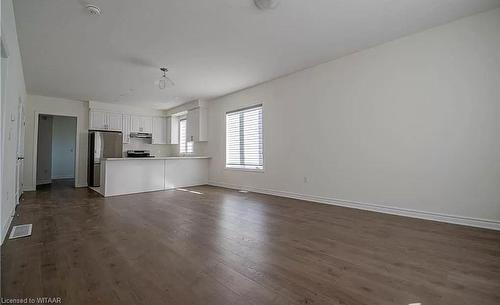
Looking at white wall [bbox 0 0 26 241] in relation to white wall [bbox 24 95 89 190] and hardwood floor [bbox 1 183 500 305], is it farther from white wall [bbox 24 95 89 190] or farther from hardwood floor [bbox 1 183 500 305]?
white wall [bbox 24 95 89 190]

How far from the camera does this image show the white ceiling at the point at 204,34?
9.05ft

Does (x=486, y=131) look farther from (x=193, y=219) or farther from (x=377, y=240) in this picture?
(x=193, y=219)

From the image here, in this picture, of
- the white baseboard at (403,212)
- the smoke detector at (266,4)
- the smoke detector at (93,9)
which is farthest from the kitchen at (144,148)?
the smoke detector at (266,4)

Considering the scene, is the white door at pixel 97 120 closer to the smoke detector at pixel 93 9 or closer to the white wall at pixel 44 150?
the white wall at pixel 44 150

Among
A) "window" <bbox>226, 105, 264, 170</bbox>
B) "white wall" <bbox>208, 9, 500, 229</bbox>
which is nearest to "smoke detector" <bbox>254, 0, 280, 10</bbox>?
"white wall" <bbox>208, 9, 500, 229</bbox>

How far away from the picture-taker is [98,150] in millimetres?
6914

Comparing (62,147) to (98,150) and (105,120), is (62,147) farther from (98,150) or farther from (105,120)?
(98,150)

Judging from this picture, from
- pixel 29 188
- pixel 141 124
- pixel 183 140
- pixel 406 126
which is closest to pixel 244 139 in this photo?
pixel 183 140

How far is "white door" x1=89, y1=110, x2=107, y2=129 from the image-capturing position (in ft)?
23.3

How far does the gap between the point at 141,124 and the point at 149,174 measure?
298 centimetres

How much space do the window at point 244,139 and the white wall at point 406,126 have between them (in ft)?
2.60

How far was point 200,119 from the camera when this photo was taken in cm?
720

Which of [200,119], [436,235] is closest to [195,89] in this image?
[200,119]

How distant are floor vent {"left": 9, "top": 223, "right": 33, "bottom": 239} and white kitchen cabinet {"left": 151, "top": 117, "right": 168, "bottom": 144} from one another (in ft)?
18.7
